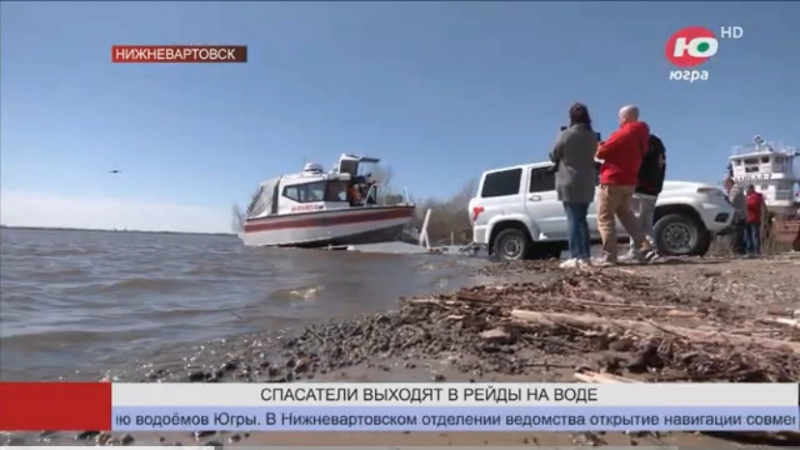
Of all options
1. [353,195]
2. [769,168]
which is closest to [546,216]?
[769,168]

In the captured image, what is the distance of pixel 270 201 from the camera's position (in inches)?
537

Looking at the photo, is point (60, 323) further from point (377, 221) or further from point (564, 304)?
point (377, 221)

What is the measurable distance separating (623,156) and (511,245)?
293 centimetres

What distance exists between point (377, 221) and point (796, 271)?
10.9 meters

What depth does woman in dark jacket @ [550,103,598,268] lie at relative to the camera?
3.92 metres

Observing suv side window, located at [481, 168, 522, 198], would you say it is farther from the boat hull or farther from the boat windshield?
the boat windshield

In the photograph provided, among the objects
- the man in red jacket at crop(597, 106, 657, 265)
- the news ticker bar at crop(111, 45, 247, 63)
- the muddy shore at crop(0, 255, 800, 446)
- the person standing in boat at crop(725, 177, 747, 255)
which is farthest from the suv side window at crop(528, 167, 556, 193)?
the news ticker bar at crop(111, 45, 247, 63)

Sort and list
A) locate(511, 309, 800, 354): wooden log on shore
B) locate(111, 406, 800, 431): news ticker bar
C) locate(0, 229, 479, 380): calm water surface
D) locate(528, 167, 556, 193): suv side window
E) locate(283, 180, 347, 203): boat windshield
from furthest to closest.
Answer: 1. locate(283, 180, 347, 203): boat windshield
2. locate(528, 167, 556, 193): suv side window
3. locate(0, 229, 479, 380): calm water surface
4. locate(511, 309, 800, 354): wooden log on shore
5. locate(111, 406, 800, 431): news ticker bar

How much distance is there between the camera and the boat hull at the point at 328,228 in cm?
1319

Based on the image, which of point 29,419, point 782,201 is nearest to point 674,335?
point 782,201

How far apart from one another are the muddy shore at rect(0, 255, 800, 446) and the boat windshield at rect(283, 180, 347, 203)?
11234 mm

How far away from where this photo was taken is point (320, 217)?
14.0 metres

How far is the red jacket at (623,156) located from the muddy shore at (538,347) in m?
1.08

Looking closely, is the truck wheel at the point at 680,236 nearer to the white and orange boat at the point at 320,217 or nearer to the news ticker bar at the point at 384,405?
the news ticker bar at the point at 384,405
